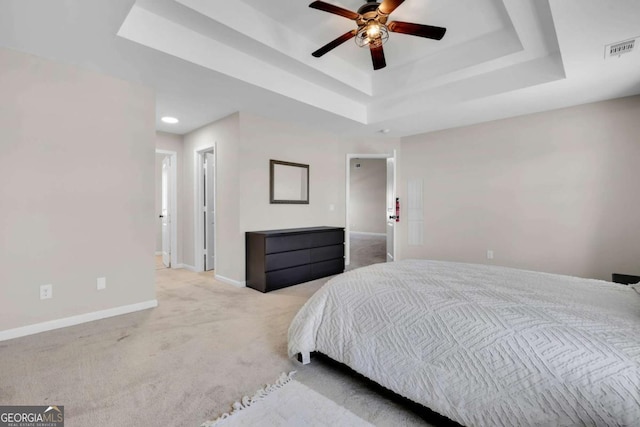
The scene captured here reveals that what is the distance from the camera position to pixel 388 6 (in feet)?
6.83

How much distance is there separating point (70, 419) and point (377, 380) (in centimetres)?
159

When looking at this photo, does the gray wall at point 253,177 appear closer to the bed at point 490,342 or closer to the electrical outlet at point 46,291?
the electrical outlet at point 46,291

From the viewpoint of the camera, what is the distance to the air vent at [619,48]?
226cm

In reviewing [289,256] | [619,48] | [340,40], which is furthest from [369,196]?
[340,40]

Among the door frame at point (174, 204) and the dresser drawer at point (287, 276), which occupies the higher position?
the door frame at point (174, 204)

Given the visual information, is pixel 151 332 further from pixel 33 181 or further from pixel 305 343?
pixel 33 181

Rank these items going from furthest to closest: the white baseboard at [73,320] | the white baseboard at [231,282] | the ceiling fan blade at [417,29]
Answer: the white baseboard at [231,282] → the white baseboard at [73,320] → the ceiling fan blade at [417,29]

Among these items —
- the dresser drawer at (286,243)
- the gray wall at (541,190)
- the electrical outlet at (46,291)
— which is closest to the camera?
the electrical outlet at (46,291)

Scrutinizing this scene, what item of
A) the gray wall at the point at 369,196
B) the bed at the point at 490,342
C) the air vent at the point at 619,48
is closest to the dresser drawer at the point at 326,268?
the bed at the point at 490,342

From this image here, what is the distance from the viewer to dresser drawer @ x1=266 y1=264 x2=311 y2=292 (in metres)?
3.69

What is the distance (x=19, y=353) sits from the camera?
2102 mm

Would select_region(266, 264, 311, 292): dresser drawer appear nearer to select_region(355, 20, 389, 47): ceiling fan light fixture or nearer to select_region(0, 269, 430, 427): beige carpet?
select_region(0, 269, 430, 427): beige carpet

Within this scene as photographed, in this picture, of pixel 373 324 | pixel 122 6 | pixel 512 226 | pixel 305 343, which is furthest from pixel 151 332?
pixel 512 226

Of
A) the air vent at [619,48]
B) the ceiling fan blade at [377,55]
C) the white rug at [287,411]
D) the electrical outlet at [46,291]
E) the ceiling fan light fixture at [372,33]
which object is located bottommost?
the white rug at [287,411]
